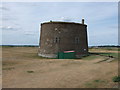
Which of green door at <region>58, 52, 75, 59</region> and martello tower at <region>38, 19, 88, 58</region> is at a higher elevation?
martello tower at <region>38, 19, 88, 58</region>

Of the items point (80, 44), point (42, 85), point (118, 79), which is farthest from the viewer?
point (80, 44)

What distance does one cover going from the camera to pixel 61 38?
25797 millimetres

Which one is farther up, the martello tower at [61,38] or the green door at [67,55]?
the martello tower at [61,38]

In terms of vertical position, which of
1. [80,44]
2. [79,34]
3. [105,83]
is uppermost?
[79,34]

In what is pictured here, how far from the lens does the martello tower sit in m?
25.8

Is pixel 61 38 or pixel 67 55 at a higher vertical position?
pixel 61 38

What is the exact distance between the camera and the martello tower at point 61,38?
25.8 m

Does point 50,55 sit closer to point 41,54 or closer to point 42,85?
point 41,54

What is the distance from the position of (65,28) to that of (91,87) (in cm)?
1822

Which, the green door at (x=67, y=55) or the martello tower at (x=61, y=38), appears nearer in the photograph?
the green door at (x=67, y=55)

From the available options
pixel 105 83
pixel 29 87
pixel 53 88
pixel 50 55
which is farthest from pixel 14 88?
pixel 50 55

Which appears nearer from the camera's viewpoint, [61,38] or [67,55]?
[67,55]

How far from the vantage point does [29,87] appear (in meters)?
8.84

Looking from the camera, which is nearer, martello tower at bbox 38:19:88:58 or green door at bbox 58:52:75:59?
green door at bbox 58:52:75:59
